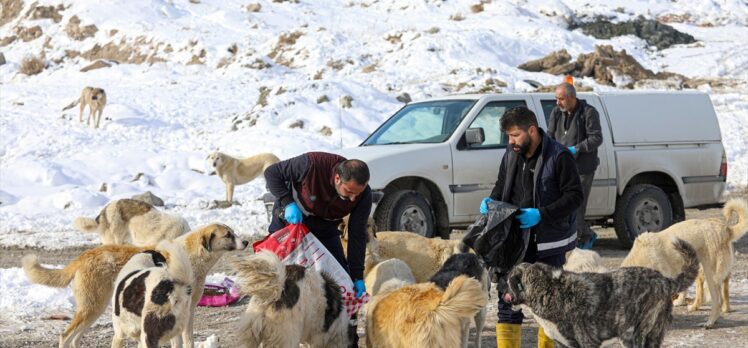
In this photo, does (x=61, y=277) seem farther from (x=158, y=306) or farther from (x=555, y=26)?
(x=555, y=26)

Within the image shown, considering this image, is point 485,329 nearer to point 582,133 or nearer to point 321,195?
point 321,195

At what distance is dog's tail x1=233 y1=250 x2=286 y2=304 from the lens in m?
5.23

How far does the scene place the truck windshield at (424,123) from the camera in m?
11.2

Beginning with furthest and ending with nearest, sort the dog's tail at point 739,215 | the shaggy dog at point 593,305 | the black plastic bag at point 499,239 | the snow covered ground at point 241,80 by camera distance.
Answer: the snow covered ground at point 241,80
the dog's tail at point 739,215
the black plastic bag at point 499,239
the shaggy dog at point 593,305

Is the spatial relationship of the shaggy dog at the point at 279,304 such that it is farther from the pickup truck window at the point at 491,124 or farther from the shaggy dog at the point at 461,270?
the pickup truck window at the point at 491,124

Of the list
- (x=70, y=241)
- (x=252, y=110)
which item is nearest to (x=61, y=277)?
(x=70, y=241)

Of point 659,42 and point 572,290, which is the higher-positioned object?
point 659,42

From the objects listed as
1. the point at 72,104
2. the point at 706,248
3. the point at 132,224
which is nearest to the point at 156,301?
the point at 132,224

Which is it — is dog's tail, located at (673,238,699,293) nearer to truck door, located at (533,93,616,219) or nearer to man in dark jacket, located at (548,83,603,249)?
man in dark jacket, located at (548,83,603,249)

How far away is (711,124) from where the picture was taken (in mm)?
12508

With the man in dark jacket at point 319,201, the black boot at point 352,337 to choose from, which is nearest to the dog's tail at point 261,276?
the black boot at point 352,337

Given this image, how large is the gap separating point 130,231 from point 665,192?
7.09 metres

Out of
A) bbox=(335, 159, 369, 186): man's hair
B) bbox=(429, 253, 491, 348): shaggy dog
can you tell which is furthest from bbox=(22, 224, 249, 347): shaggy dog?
bbox=(429, 253, 491, 348): shaggy dog

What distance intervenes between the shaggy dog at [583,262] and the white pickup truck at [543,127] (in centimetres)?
336
